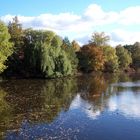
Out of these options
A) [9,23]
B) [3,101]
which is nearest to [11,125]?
[3,101]

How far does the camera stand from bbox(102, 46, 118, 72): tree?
111075 mm

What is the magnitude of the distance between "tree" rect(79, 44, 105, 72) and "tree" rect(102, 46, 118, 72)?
7.19 meters

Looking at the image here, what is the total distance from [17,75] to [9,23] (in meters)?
13.1

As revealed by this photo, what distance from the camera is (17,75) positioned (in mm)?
75812

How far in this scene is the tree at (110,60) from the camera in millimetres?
111075

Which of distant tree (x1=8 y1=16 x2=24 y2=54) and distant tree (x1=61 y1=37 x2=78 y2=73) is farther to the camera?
distant tree (x1=61 y1=37 x2=78 y2=73)

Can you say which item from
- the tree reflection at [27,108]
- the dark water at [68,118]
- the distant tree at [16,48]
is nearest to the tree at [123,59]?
the distant tree at [16,48]

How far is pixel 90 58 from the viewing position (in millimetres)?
102000

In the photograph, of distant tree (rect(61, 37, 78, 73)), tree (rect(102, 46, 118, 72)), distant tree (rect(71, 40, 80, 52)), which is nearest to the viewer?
distant tree (rect(61, 37, 78, 73))

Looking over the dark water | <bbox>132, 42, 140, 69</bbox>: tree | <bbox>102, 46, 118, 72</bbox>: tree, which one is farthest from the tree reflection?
<bbox>132, 42, 140, 69</bbox>: tree

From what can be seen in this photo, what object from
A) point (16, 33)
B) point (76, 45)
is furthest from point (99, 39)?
point (16, 33)

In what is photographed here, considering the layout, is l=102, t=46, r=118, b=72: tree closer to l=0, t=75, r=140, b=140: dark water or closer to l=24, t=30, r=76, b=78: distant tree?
l=24, t=30, r=76, b=78: distant tree

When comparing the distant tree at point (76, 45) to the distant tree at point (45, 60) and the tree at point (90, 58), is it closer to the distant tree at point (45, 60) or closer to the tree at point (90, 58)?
the tree at point (90, 58)

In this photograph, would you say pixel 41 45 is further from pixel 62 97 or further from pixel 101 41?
pixel 101 41
